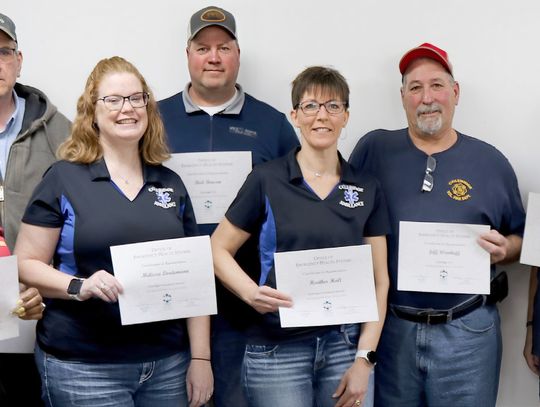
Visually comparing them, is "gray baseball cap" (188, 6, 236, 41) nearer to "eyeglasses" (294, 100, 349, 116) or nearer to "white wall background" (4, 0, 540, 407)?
"white wall background" (4, 0, 540, 407)

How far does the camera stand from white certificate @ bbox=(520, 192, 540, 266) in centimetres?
244

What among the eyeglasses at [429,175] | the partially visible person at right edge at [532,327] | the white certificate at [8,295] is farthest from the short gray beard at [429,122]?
the white certificate at [8,295]

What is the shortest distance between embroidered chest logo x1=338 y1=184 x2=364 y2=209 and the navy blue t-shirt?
0.91 ft

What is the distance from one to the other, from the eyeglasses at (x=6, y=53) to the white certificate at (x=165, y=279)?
37.0 inches

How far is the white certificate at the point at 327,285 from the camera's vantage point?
2.14m

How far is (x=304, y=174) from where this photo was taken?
2250 mm

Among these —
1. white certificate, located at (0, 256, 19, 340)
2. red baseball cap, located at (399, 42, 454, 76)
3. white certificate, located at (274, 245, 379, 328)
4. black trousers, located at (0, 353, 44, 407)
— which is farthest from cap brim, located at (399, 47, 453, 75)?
black trousers, located at (0, 353, 44, 407)

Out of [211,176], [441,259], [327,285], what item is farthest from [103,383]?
[441,259]

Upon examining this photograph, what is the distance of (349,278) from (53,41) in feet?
5.76

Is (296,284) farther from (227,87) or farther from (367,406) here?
(227,87)

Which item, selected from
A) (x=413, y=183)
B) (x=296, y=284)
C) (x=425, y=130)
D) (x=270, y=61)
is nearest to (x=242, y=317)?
(x=296, y=284)

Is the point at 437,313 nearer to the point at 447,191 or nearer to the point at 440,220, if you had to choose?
the point at 440,220

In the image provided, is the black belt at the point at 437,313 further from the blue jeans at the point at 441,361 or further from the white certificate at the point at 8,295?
the white certificate at the point at 8,295

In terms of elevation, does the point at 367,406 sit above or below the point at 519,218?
below
